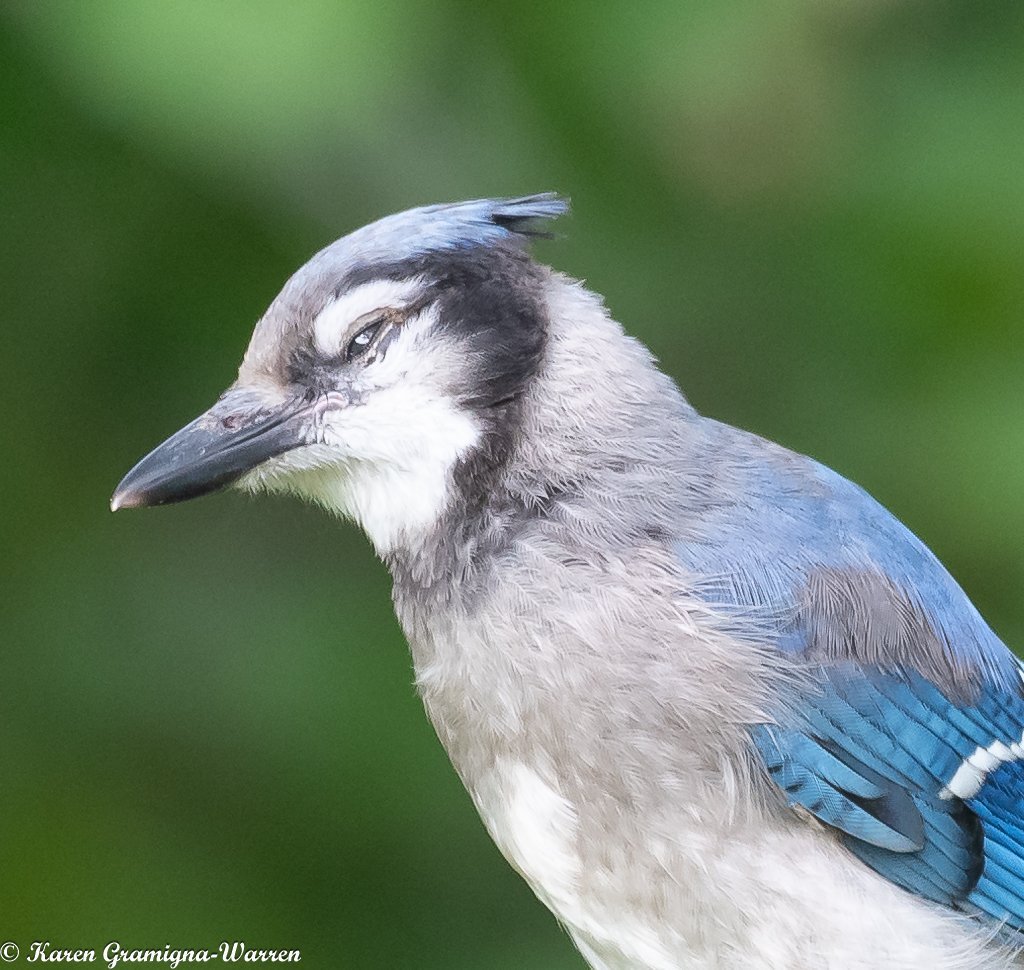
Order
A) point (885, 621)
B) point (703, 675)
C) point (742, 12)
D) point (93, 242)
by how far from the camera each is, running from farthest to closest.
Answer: point (93, 242) → point (742, 12) → point (885, 621) → point (703, 675)

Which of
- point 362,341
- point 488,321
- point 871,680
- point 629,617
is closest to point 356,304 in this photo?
point 362,341

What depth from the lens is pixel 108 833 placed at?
2430mm

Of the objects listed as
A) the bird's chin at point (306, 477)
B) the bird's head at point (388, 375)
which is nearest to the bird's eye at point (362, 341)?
the bird's head at point (388, 375)

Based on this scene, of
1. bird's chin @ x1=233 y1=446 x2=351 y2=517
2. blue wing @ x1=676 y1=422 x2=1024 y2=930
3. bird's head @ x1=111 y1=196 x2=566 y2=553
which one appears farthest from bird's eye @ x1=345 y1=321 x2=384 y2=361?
blue wing @ x1=676 y1=422 x2=1024 y2=930

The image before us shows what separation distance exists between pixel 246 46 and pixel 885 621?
926 millimetres

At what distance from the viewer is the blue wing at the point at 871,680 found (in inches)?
64.8

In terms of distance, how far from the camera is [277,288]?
237 centimetres

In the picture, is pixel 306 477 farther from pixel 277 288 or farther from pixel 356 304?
pixel 277 288

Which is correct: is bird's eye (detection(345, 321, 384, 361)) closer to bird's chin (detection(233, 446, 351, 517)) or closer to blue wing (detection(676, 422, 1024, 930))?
bird's chin (detection(233, 446, 351, 517))

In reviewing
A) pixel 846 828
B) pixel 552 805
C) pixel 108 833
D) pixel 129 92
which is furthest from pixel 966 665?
pixel 108 833

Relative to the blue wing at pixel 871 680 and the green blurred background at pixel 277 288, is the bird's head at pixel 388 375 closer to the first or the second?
the blue wing at pixel 871 680

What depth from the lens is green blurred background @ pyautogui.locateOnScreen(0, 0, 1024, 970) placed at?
2.23 metres

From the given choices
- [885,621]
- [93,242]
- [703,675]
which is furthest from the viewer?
[93,242]

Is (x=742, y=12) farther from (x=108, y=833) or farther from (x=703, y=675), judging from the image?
(x=108, y=833)
